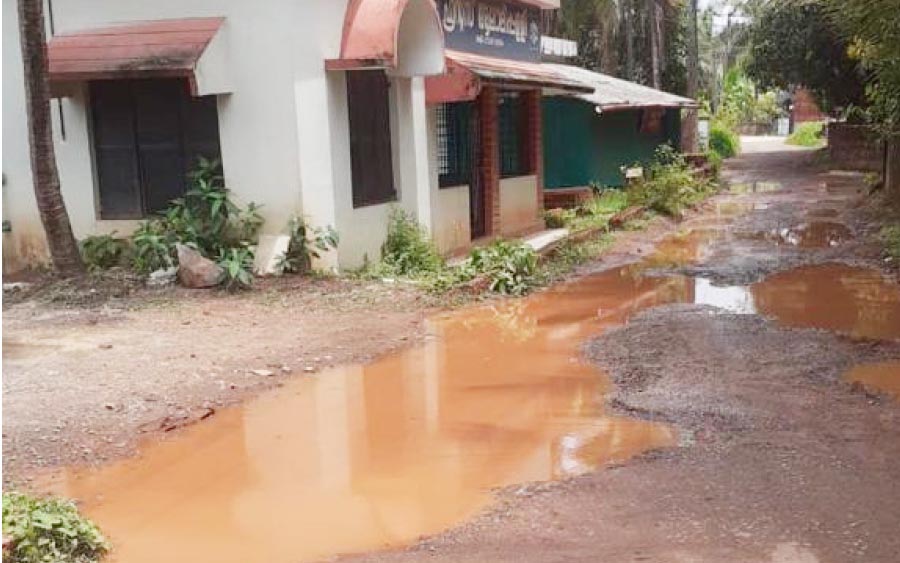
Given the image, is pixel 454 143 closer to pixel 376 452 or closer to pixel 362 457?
pixel 376 452

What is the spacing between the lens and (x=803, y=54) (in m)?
28.7

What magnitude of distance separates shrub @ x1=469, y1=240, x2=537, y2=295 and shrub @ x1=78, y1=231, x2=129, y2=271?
4.28 meters

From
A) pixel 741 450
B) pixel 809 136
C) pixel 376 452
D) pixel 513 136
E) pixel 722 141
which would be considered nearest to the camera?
pixel 741 450

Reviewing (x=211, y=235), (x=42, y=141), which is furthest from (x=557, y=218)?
(x=42, y=141)

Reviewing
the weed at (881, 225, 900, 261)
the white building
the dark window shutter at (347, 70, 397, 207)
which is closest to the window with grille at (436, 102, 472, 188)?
the white building

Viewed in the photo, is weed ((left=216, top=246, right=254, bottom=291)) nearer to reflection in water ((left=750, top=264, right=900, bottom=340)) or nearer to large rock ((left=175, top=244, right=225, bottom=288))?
large rock ((left=175, top=244, right=225, bottom=288))

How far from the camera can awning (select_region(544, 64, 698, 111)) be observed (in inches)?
794

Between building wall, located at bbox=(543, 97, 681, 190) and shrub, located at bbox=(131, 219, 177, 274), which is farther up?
building wall, located at bbox=(543, 97, 681, 190)

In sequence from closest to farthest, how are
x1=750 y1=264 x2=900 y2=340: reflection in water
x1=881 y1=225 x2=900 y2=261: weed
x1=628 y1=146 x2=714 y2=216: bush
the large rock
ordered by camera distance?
x1=750 y1=264 x2=900 y2=340: reflection in water, the large rock, x1=881 y1=225 x2=900 y2=261: weed, x1=628 y1=146 x2=714 y2=216: bush

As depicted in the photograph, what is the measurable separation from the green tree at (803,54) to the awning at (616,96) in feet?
17.1

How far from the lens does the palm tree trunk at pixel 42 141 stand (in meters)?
10.2

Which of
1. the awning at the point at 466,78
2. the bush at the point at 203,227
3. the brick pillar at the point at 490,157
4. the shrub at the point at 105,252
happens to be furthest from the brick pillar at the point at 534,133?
the shrub at the point at 105,252

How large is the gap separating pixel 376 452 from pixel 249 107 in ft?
20.9

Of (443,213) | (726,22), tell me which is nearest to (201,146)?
(443,213)
